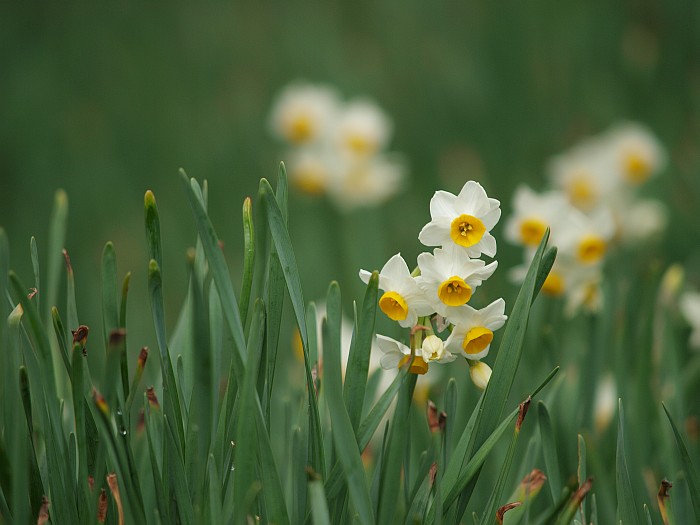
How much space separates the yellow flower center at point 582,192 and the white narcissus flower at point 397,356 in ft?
4.00

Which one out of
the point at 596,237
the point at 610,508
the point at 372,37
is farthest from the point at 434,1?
the point at 610,508

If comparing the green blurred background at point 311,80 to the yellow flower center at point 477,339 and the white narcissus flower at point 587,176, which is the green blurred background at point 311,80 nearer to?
the white narcissus flower at point 587,176

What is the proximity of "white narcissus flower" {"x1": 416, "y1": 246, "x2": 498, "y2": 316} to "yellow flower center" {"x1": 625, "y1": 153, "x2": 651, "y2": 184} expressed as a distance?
133 centimetres

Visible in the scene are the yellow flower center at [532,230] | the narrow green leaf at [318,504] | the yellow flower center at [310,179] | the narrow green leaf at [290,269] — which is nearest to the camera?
the narrow green leaf at [318,504]

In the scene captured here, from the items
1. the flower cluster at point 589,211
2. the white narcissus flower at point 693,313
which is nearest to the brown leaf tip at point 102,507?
the flower cluster at point 589,211

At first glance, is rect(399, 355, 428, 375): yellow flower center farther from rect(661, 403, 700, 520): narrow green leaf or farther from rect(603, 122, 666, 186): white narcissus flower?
rect(603, 122, 666, 186): white narcissus flower

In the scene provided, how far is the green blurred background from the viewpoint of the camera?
91.3 inches

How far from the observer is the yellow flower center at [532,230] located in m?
1.12

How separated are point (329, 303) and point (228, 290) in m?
0.11

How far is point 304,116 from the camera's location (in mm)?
2168

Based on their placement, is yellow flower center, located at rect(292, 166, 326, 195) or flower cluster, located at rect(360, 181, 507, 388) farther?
yellow flower center, located at rect(292, 166, 326, 195)

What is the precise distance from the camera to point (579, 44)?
282 centimetres

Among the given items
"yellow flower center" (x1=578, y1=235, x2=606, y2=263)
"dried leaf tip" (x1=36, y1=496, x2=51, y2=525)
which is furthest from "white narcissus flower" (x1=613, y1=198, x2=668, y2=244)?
"dried leaf tip" (x1=36, y1=496, x2=51, y2=525)

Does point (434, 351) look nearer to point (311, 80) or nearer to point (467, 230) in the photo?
point (467, 230)
